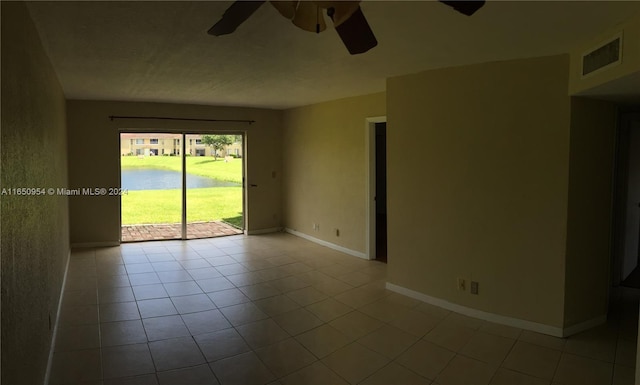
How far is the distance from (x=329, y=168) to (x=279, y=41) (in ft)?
11.3

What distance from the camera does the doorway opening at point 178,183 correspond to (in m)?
6.51

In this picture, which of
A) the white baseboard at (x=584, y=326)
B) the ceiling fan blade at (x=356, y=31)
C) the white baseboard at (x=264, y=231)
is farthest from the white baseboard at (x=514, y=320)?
the white baseboard at (x=264, y=231)

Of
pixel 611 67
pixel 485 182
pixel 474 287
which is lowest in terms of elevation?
pixel 474 287

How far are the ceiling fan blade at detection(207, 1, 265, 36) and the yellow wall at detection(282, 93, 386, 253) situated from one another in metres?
3.74

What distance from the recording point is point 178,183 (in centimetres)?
669

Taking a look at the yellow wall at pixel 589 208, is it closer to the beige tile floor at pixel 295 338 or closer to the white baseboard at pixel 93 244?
the beige tile floor at pixel 295 338

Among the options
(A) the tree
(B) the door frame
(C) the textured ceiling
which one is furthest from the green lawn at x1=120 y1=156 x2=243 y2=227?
(B) the door frame

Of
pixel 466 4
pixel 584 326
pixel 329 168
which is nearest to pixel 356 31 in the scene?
pixel 466 4

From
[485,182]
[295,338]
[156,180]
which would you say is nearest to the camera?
[295,338]

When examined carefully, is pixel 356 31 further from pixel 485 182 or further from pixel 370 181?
pixel 370 181

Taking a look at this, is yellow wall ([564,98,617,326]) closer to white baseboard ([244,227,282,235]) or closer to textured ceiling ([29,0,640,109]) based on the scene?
textured ceiling ([29,0,640,109])

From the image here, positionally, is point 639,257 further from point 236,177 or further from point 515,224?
point 236,177

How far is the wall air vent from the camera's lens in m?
2.40

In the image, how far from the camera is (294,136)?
7.02 meters
